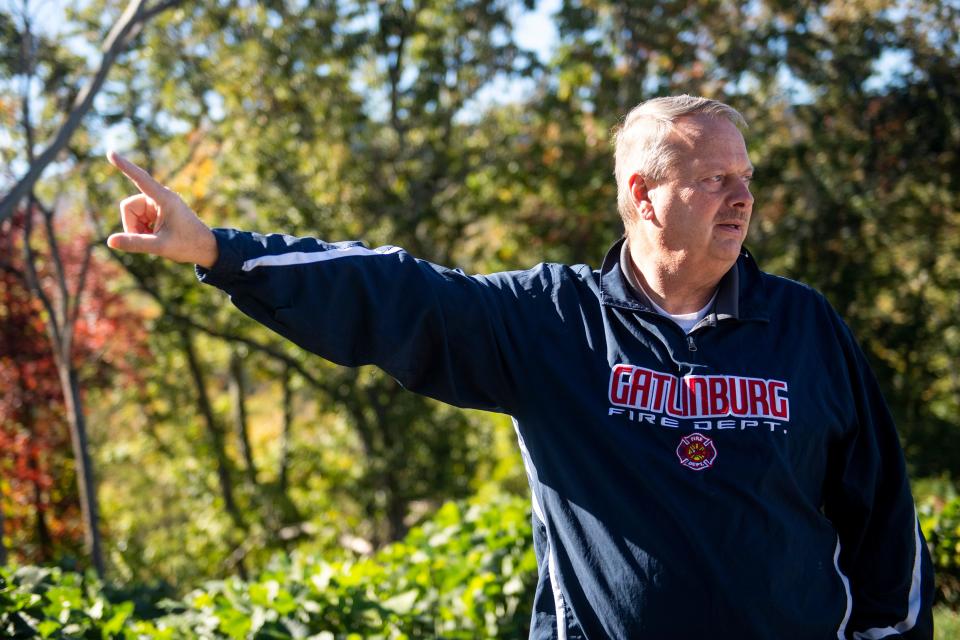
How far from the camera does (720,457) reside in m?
1.91

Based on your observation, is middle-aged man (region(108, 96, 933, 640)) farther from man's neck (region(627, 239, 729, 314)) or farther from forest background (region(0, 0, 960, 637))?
forest background (region(0, 0, 960, 637))

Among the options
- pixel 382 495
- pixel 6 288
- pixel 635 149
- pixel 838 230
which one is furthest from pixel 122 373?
pixel 635 149

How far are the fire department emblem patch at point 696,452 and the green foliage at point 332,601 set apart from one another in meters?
1.71

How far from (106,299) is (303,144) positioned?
107 inches

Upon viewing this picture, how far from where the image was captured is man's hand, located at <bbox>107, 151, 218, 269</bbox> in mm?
1773

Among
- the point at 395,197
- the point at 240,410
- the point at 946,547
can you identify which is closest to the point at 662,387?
the point at 946,547

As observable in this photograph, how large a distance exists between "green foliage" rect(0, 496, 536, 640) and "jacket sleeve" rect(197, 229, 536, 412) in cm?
150

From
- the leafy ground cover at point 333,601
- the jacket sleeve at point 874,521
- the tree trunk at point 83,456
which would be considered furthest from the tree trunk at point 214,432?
the jacket sleeve at point 874,521

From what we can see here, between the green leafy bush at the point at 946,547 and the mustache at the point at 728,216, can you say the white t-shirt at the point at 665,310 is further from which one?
the green leafy bush at the point at 946,547

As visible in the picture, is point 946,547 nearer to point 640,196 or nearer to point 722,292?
point 722,292

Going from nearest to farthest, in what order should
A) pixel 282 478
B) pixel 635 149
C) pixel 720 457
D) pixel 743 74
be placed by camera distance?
pixel 720 457, pixel 635 149, pixel 743 74, pixel 282 478

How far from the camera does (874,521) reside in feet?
7.00

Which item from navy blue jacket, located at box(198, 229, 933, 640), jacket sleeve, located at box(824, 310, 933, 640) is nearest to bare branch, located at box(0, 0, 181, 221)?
navy blue jacket, located at box(198, 229, 933, 640)

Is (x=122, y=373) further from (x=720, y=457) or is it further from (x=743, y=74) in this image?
(x=720, y=457)
